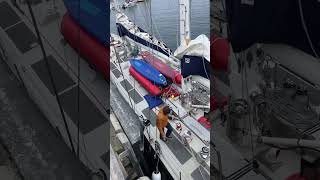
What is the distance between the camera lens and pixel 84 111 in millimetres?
1125

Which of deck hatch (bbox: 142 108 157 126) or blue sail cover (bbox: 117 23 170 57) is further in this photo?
blue sail cover (bbox: 117 23 170 57)

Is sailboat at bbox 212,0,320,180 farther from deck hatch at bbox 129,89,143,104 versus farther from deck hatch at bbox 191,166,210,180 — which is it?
deck hatch at bbox 129,89,143,104

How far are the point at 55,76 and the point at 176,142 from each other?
140 inches

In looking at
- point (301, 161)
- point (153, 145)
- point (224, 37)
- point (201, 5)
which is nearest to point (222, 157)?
point (301, 161)

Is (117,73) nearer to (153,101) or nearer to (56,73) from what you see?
(153,101)

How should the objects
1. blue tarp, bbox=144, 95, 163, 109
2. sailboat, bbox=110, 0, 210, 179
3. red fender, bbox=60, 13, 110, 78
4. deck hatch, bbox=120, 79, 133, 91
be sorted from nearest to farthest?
red fender, bbox=60, 13, 110, 78 < sailboat, bbox=110, 0, 210, 179 < blue tarp, bbox=144, 95, 163, 109 < deck hatch, bbox=120, 79, 133, 91

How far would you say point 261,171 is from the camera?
2.81 m

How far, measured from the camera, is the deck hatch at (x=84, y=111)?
1.10 metres

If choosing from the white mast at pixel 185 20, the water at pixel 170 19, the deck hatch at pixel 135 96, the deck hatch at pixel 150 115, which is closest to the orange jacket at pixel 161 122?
the deck hatch at pixel 150 115

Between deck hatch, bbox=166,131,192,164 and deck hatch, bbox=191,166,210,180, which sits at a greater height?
deck hatch, bbox=166,131,192,164

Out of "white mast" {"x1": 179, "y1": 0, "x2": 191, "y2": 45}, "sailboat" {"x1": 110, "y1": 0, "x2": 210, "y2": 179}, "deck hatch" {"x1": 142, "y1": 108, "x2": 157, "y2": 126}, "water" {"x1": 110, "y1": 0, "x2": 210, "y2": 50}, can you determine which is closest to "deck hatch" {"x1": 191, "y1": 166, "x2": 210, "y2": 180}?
"sailboat" {"x1": 110, "y1": 0, "x2": 210, "y2": 179}

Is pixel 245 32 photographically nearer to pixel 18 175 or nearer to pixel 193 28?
pixel 18 175

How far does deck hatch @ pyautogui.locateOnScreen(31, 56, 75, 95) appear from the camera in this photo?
3.59 feet

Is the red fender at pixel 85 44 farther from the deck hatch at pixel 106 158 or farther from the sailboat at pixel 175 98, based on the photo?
the sailboat at pixel 175 98
